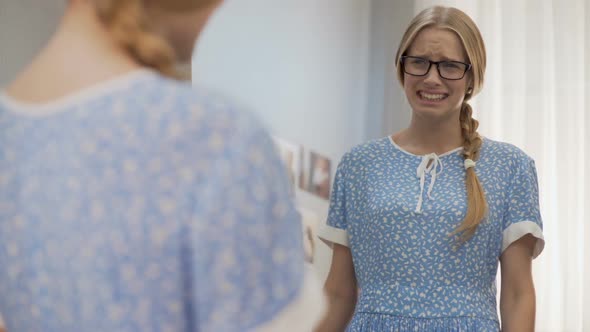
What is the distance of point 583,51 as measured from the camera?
358 cm

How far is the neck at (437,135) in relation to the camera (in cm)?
203

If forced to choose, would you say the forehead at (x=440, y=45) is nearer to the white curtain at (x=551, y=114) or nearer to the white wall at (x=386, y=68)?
the white curtain at (x=551, y=114)

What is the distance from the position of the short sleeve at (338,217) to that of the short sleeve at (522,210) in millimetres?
362

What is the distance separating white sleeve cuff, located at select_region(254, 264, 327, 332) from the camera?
Result: 680mm

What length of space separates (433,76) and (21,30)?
3.17 ft

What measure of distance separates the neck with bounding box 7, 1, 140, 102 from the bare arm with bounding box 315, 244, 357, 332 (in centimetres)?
140

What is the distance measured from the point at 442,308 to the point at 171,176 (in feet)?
4.30

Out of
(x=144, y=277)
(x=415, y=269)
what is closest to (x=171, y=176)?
(x=144, y=277)

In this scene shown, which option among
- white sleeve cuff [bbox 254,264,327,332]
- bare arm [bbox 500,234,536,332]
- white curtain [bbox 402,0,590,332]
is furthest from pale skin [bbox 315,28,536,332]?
white curtain [bbox 402,0,590,332]

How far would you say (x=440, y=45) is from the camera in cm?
198

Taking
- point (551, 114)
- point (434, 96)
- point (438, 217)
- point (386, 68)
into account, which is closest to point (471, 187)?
point (438, 217)

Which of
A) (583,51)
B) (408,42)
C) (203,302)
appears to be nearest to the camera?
(203,302)

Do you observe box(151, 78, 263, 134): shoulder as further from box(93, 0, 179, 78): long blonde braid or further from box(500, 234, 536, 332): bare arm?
box(500, 234, 536, 332): bare arm

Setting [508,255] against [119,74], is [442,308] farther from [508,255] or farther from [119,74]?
[119,74]
